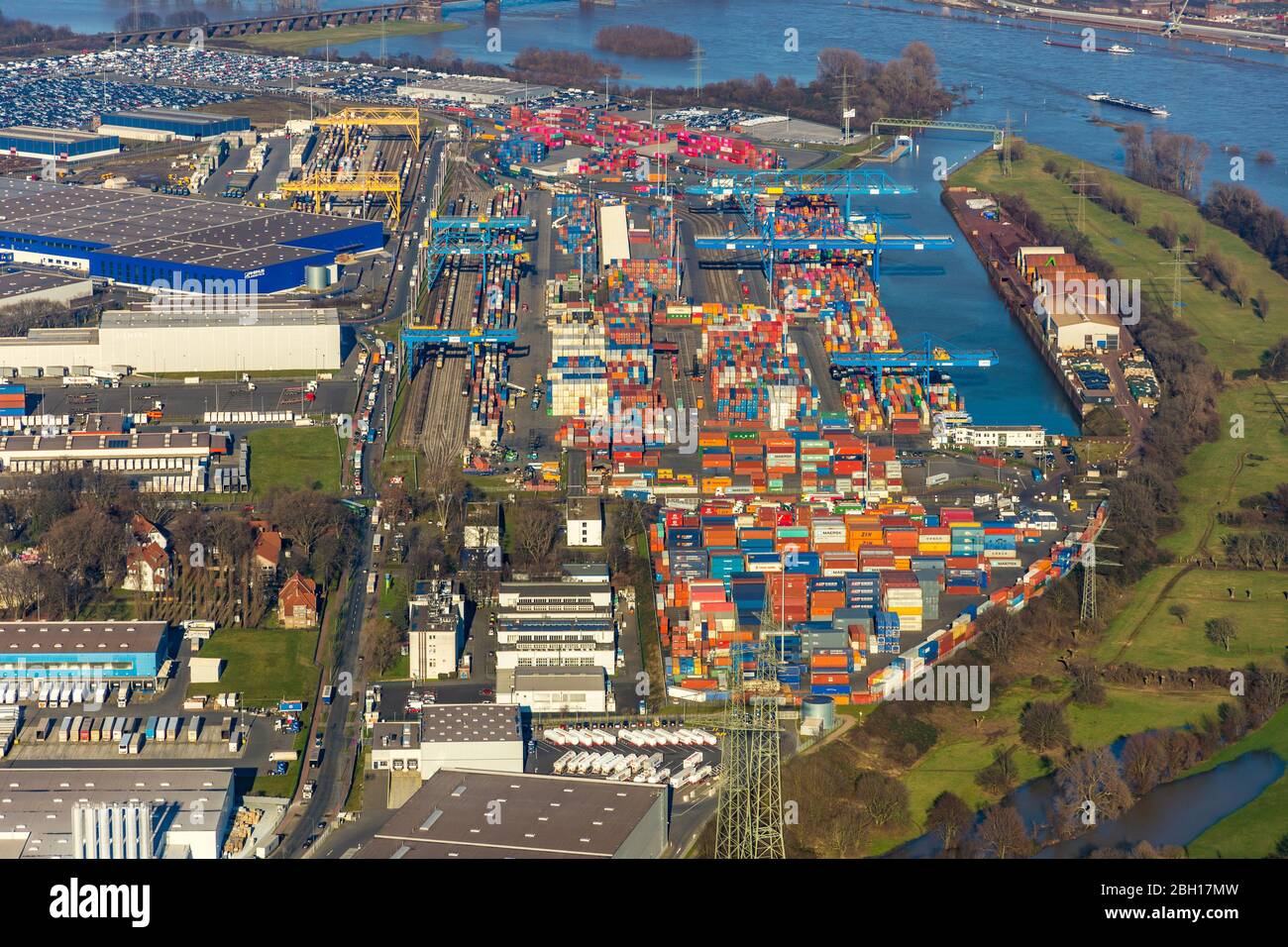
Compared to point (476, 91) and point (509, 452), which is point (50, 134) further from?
point (509, 452)

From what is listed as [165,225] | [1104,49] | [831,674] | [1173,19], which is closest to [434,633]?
[831,674]

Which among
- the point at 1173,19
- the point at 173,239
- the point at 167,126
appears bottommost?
the point at 173,239

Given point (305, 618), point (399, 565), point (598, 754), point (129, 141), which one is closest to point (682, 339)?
point (399, 565)

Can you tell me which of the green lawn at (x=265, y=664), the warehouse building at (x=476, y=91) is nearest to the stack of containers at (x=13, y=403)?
the green lawn at (x=265, y=664)

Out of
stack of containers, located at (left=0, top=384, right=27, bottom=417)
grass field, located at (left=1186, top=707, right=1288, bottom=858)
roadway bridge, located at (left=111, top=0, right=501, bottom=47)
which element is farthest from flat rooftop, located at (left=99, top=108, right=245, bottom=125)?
grass field, located at (left=1186, top=707, right=1288, bottom=858)

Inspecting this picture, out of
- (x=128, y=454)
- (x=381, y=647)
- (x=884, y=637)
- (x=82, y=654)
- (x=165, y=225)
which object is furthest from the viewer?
(x=165, y=225)

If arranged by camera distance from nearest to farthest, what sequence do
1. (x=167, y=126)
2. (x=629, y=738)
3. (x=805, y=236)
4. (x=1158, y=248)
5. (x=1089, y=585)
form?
(x=629, y=738) → (x=1089, y=585) → (x=805, y=236) → (x=1158, y=248) → (x=167, y=126)
